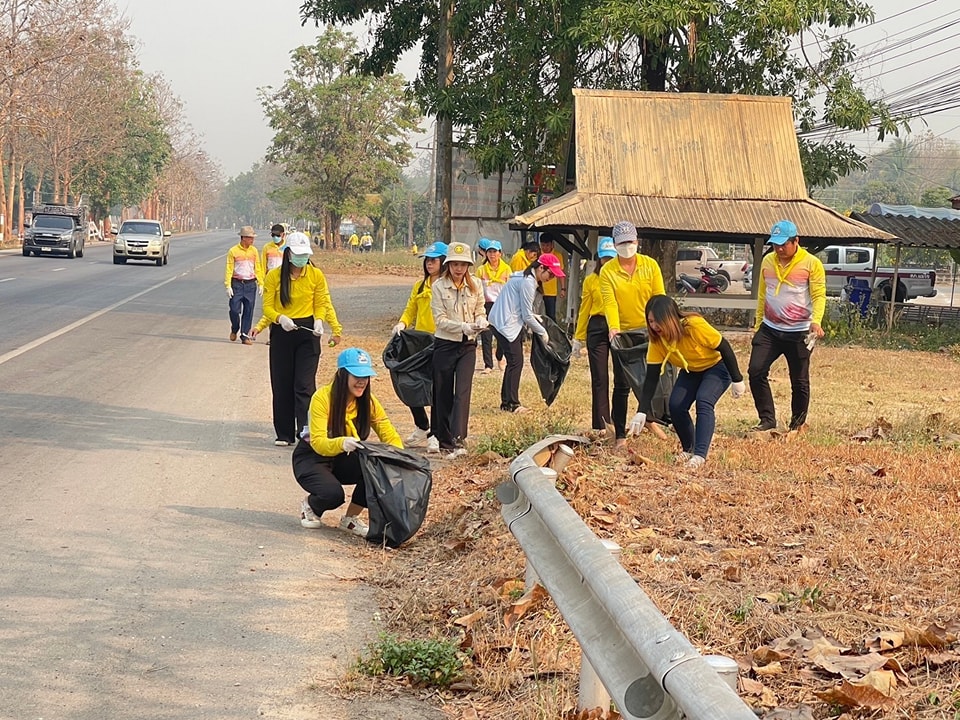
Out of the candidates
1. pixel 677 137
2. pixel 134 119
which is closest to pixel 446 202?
pixel 677 137

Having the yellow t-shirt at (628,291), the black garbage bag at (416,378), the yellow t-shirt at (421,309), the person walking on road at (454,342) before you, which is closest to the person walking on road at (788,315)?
the yellow t-shirt at (628,291)

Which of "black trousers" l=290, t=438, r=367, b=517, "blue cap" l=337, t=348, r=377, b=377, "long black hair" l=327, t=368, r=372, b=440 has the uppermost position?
"blue cap" l=337, t=348, r=377, b=377

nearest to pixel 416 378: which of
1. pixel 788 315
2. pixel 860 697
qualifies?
pixel 788 315

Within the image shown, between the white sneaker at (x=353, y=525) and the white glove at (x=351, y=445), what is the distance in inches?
20.8

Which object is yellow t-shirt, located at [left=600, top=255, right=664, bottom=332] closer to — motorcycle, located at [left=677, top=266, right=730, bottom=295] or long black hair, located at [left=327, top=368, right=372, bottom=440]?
long black hair, located at [left=327, top=368, right=372, bottom=440]

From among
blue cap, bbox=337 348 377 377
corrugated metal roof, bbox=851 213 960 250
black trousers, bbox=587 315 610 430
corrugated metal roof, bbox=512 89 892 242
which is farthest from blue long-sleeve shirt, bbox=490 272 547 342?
corrugated metal roof, bbox=851 213 960 250

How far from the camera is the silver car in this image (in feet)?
147

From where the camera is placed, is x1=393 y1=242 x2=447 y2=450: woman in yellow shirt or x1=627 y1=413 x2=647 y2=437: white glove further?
x1=393 y1=242 x2=447 y2=450: woman in yellow shirt

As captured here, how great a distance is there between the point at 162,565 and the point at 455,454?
380 cm

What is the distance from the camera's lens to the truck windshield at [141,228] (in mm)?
45438

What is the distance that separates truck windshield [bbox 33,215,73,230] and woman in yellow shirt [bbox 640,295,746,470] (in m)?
43.1

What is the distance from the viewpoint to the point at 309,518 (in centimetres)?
775

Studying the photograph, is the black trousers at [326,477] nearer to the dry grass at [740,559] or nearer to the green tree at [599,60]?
the dry grass at [740,559]

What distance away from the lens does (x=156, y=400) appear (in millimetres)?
12805
